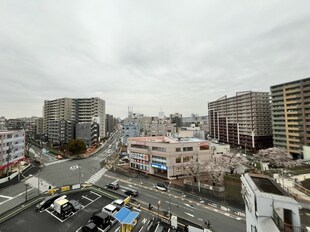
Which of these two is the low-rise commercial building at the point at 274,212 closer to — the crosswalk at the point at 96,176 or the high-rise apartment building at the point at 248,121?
the crosswalk at the point at 96,176

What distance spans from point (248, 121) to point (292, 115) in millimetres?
22411

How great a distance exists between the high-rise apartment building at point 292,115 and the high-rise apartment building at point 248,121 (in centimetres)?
1244

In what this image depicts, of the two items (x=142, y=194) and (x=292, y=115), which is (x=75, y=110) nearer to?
(x=142, y=194)

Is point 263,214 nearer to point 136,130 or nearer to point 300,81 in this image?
point 300,81

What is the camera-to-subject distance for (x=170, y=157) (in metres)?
43.3

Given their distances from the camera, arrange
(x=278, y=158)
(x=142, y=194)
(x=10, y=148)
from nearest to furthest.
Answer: (x=142, y=194) < (x=10, y=148) < (x=278, y=158)

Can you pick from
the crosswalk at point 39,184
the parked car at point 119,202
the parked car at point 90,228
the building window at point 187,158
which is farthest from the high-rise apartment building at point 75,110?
the parked car at point 90,228

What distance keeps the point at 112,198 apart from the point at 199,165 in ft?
69.4

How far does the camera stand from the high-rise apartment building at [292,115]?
56.9 metres

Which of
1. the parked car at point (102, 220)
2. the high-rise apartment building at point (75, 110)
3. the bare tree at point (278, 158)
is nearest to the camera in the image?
the parked car at point (102, 220)

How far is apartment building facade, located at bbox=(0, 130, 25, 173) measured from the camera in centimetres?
4531

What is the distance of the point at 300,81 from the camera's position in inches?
2313

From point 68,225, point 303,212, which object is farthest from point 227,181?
point 68,225

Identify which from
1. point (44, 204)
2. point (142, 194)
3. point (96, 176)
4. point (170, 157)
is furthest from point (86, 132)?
point (44, 204)
